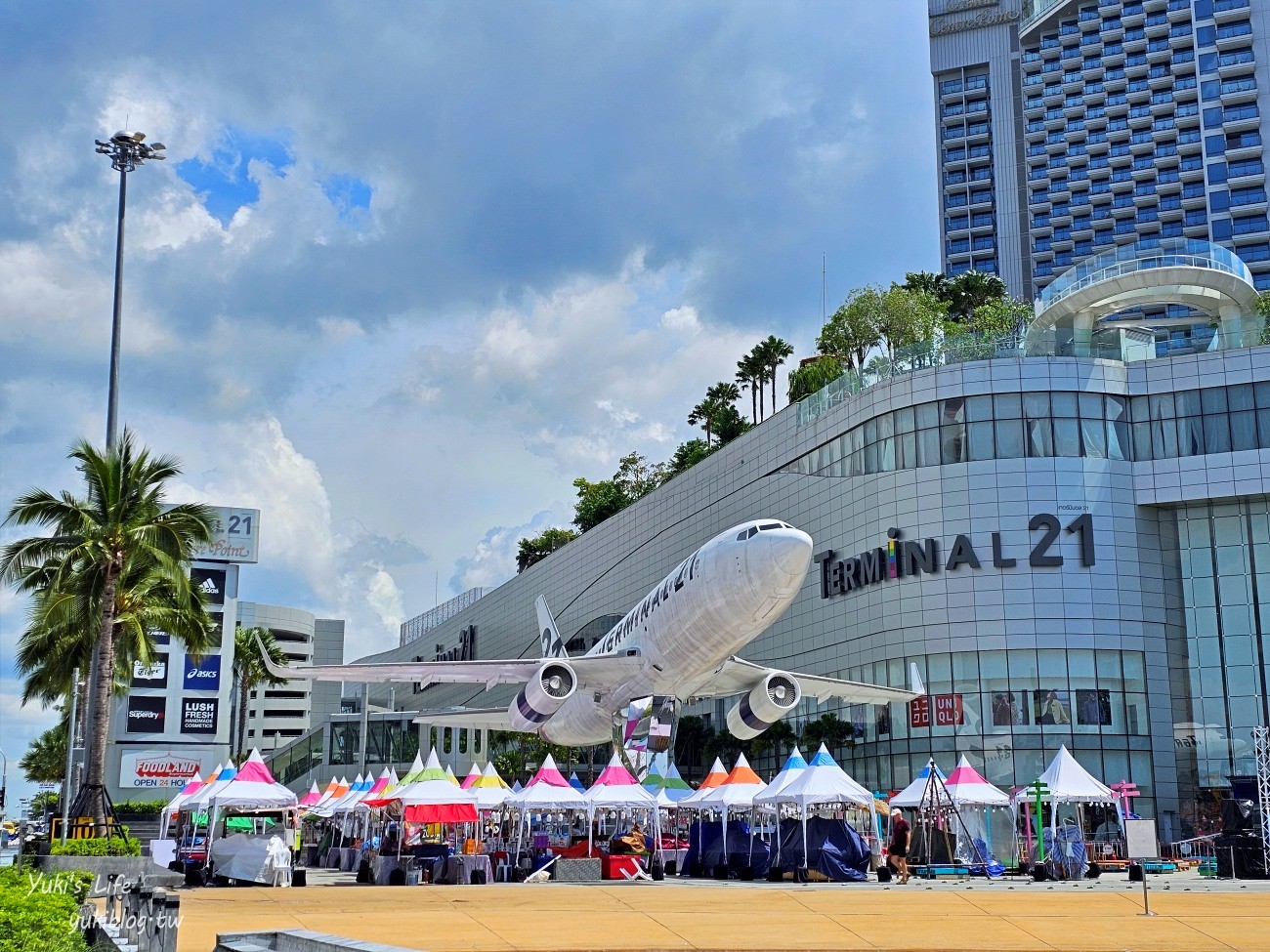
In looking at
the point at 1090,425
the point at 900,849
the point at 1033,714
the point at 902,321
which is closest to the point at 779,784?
the point at 900,849

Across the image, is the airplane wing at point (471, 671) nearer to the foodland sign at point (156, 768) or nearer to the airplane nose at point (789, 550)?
the airplane nose at point (789, 550)

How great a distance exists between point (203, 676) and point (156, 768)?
7.13 m

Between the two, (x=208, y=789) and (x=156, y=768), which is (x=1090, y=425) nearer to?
(x=208, y=789)

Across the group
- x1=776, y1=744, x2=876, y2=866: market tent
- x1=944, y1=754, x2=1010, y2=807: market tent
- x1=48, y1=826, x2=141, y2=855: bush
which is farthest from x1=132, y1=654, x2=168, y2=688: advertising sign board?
x1=776, y1=744, x2=876, y2=866: market tent

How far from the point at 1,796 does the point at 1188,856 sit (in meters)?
42.2

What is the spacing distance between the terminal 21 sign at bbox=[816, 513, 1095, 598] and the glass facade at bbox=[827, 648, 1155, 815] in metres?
3.86

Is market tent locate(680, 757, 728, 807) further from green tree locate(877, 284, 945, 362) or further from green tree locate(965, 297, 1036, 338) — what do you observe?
green tree locate(877, 284, 945, 362)

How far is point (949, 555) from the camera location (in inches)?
2178

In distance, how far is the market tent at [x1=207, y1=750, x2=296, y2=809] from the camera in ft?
117

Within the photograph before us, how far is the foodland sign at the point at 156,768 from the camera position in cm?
8688

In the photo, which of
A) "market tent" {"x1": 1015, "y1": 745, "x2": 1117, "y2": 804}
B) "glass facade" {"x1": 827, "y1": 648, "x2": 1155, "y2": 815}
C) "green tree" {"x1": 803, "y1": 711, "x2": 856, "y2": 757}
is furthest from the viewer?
"green tree" {"x1": 803, "y1": 711, "x2": 856, "y2": 757}

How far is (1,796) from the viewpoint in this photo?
34750 mm

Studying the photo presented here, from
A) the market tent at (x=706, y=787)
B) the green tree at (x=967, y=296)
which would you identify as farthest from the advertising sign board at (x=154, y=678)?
the green tree at (x=967, y=296)

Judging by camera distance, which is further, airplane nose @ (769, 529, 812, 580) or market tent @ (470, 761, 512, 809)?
market tent @ (470, 761, 512, 809)
